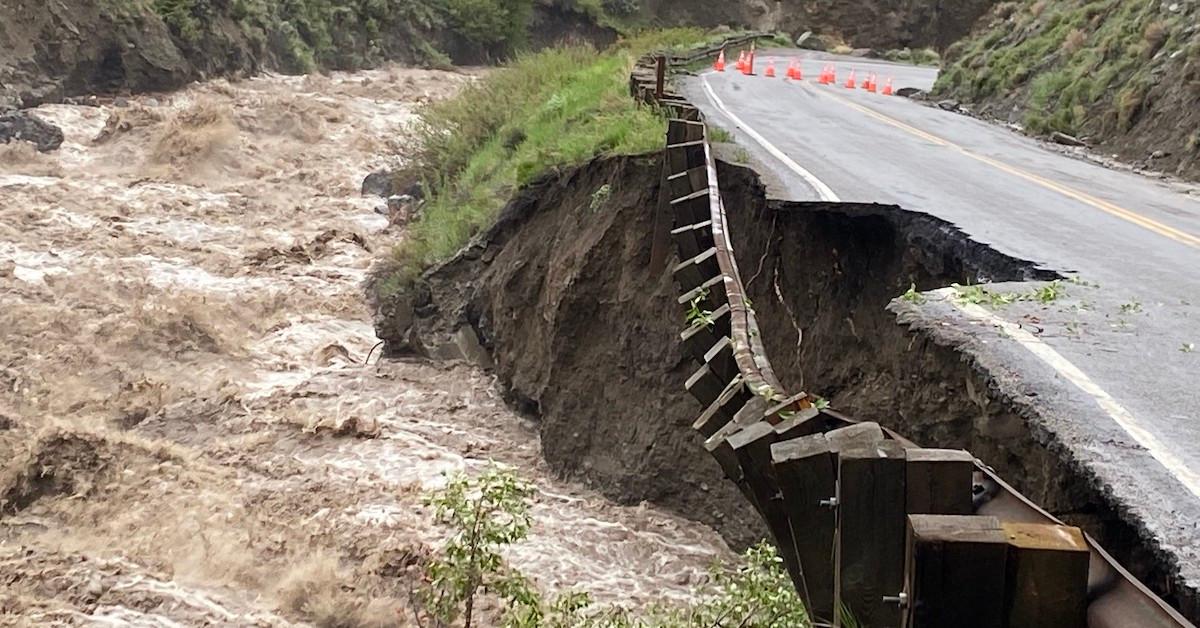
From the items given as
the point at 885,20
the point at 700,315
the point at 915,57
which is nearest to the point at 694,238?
the point at 700,315

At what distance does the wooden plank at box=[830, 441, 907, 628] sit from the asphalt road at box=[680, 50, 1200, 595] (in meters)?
1.27

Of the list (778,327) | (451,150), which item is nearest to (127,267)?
Result: (451,150)

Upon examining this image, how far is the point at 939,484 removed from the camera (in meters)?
2.46

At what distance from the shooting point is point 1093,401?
15.7ft

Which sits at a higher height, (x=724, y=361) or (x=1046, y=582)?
(x=1046, y=582)

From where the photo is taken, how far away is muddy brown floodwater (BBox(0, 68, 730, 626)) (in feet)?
30.0

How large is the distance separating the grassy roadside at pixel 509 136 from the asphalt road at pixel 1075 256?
1.60m

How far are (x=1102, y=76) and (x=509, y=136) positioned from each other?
9.02 m

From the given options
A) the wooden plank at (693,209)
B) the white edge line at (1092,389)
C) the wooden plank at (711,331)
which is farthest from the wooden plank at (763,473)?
the wooden plank at (693,209)

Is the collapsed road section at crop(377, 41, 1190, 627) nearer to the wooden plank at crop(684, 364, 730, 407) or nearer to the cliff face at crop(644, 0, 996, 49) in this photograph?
the wooden plank at crop(684, 364, 730, 407)

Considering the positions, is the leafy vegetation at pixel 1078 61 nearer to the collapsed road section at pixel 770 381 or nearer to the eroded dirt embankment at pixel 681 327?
the collapsed road section at pixel 770 381

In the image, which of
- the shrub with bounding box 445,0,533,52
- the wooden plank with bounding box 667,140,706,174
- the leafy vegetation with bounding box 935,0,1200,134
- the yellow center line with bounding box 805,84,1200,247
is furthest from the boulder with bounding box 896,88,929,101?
the shrub with bounding box 445,0,533,52

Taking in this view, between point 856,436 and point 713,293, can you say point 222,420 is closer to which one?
point 713,293

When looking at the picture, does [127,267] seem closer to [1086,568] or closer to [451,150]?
[451,150]
